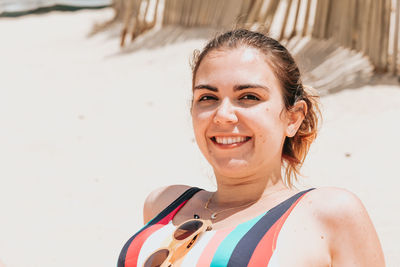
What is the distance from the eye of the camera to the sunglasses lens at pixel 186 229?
1.76 metres

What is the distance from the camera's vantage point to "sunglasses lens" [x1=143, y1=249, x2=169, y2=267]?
176cm

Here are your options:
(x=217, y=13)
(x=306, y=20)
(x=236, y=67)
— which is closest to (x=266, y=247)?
(x=236, y=67)

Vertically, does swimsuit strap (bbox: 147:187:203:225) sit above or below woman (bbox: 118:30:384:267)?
below

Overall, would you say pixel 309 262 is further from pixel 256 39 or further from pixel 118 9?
pixel 118 9

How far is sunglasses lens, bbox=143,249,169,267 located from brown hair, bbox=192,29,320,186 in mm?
593

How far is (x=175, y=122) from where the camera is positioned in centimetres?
534

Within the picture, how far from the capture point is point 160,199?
82.5 inches

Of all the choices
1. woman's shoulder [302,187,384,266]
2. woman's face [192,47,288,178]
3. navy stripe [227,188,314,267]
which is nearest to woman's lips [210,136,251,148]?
woman's face [192,47,288,178]

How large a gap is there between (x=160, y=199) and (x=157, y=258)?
0.35 meters

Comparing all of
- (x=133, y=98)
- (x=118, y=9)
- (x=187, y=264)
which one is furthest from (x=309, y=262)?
(x=118, y=9)

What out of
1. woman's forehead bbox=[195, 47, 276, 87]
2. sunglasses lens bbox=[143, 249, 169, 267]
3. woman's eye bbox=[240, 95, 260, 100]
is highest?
woman's forehead bbox=[195, 47, 276, 87]

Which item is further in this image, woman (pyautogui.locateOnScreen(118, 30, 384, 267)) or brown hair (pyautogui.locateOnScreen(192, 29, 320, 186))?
brown hair (pyautogui.locateOnScreen(192, 29, 320, 186))

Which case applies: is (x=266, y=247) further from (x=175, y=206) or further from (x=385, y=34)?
(x=385, y=34)

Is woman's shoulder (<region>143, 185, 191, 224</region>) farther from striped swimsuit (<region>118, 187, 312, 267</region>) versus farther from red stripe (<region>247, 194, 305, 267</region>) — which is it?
red stripe (<region>247, 194, 305, 267</region>)
